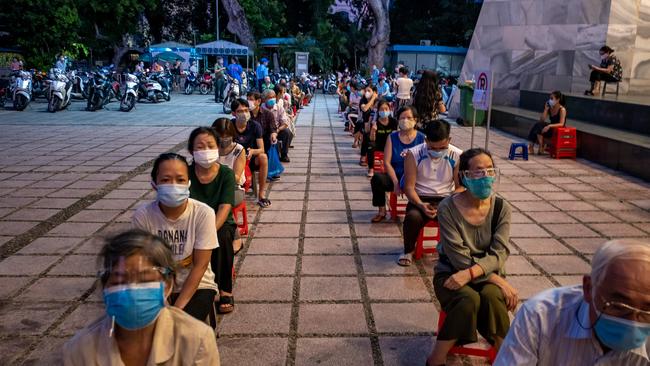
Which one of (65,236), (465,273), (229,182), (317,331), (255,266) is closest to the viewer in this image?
(465,273)

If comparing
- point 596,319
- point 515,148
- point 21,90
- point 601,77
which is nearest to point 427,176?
point 596,319

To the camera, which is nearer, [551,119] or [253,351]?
[253,351]

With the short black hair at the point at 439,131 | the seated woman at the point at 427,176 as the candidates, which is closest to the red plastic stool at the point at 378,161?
the seated woman at the point at 427,176

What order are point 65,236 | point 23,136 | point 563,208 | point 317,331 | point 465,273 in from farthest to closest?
point 23,136, point 563,208, point 65,236, point 317,331, point 465,273

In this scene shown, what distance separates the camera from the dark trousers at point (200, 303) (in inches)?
107

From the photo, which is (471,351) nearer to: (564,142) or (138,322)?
(138,322)

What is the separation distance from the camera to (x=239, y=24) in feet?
115

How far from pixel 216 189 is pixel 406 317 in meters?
1.53

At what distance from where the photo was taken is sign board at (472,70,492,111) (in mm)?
6617

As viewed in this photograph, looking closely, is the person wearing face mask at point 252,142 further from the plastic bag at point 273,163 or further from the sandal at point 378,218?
the sandal at point 378,218

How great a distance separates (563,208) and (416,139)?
2003 mm

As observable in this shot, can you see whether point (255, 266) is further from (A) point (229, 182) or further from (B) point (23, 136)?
(B) point (23, 136)

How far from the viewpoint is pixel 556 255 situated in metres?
4.51

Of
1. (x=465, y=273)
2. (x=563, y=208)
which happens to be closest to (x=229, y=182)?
(x=465, y=273)
